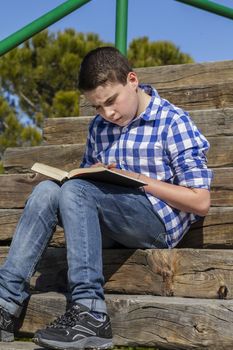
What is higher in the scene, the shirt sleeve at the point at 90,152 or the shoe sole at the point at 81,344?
the shirt sleeve at the point at 90,152

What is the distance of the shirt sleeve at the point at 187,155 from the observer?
9.23 ft

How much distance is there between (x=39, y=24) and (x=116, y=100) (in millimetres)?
1220

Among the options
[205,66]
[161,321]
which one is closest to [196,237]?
[161,321]

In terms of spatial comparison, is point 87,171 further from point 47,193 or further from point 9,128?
point 9,128

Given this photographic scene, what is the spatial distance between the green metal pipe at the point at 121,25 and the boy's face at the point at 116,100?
1.14m

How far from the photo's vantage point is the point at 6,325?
110 inches

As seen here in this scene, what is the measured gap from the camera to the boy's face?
2.87 m

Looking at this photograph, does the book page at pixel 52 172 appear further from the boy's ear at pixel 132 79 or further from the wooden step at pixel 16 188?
the wooden step at pixel 16 188

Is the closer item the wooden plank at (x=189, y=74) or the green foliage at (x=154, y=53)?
the wooden plank at (x=189, y=74)

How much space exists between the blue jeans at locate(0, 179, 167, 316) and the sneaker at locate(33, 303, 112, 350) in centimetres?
4

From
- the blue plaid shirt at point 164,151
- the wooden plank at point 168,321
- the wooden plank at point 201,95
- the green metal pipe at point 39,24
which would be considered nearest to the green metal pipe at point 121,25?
A: the green metal pipe at point 39,24

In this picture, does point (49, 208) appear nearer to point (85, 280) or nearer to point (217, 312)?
point (85, 280)

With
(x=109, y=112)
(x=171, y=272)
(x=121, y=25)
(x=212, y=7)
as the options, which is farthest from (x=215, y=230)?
(x=212, y=7)

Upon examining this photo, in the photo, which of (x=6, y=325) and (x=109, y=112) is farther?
(x=109, y=112)
